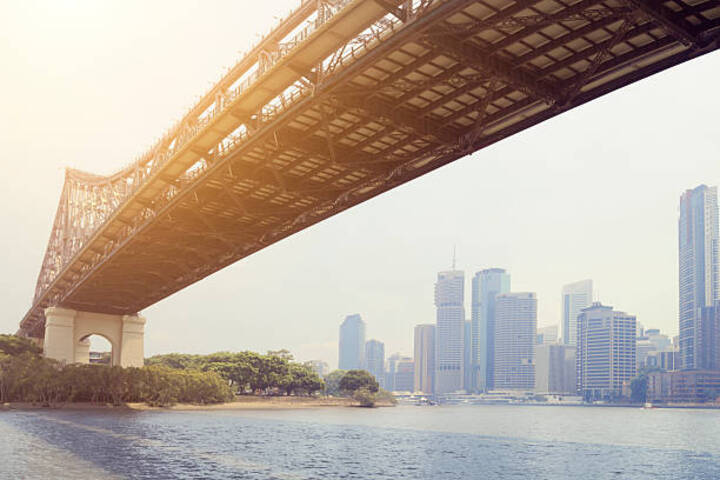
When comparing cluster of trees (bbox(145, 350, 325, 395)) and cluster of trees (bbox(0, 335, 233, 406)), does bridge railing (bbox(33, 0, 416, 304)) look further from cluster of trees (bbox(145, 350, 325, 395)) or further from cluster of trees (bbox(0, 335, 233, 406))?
cluster of trees (bbox(145, 350, 325, 395))

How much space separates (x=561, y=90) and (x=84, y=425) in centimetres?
5380

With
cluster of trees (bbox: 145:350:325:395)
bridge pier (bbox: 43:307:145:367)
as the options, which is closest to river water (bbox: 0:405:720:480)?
bridge pier (bbox: 43:307:145:367)

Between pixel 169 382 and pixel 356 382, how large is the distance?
8288 cm

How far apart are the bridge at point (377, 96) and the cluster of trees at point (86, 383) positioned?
37.0 m

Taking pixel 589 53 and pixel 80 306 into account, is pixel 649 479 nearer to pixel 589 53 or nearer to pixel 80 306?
pixel 589 53

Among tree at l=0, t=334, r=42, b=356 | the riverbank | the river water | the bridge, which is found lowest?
the riverbank

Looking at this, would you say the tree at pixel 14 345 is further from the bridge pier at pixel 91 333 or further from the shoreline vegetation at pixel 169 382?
the bridge pier at pixel 91 333

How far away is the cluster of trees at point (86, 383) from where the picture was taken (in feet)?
314

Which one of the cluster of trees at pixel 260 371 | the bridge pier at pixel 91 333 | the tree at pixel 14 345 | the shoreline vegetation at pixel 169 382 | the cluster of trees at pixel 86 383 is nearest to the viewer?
the cluster of trees at pixel 86 383

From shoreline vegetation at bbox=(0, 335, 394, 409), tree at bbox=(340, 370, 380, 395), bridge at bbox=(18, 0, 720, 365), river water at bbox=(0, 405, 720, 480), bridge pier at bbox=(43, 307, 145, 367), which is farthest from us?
tree at bbox=(340, 370, 380, 395)

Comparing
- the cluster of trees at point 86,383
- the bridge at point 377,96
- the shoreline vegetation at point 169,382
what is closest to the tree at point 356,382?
the shoreline vegetation at point 169,382

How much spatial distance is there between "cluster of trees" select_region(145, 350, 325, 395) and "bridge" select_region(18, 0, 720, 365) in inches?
3196

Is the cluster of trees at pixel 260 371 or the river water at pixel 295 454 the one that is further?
the cluster of trees at pixel 260 371

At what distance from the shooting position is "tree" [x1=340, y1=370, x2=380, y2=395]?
187788mm
